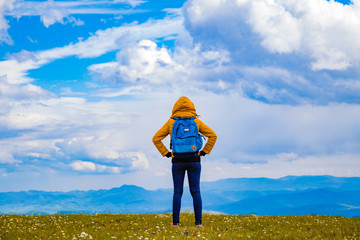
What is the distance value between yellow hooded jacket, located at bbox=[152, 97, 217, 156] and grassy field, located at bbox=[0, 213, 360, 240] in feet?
10.1

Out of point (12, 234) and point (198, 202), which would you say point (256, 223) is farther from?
point (12, 234)

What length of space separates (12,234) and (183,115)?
7.35m

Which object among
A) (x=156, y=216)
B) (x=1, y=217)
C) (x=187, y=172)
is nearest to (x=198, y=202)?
(x=187, y=172)

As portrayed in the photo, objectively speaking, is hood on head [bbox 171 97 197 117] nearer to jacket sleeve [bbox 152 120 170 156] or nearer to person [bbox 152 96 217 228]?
person [bbox 152 96 217 228]

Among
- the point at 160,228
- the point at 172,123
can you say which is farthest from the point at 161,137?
the point at 160,228

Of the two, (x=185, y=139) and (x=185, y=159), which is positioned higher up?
(x=185, y=139)

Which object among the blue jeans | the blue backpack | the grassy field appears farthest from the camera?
the blue jeans

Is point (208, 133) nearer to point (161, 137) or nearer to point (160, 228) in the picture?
point (161, 137)

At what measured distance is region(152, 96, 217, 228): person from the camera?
44.7 feet

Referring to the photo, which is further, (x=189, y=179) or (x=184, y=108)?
(x=184, y=108)

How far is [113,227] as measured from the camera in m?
14.7

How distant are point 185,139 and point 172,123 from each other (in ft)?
2.97

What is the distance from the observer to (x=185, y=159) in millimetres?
13555

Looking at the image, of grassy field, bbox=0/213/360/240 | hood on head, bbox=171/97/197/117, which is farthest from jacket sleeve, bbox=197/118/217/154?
grassy field, bbox=0/213/360/240
